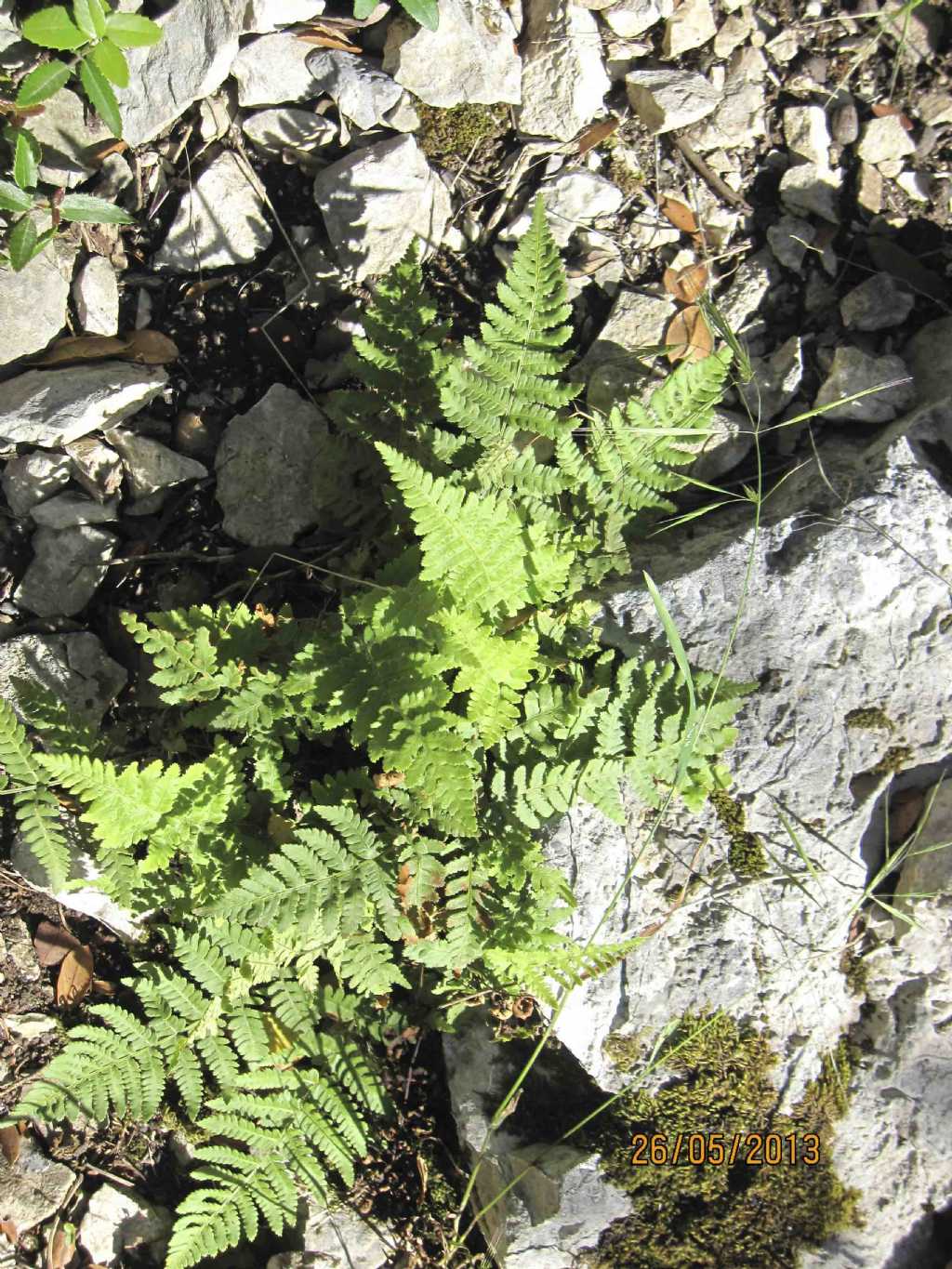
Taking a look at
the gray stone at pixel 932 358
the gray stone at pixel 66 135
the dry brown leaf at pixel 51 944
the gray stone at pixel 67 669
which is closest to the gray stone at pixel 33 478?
the gray stone at pixel 67 669

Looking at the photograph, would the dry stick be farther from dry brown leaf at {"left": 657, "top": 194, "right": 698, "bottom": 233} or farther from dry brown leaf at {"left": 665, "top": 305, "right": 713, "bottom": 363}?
dry brown leaf at {"left": 665, "top": 305, "right": 713, "bottom": 363}

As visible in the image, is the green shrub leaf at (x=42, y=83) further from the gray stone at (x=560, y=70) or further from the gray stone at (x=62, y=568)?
the gray stone at (x=560, y=70)

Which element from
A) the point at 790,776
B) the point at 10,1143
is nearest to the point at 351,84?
the point at 790,776

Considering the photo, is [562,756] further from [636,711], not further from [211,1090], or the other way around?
[211,1090]

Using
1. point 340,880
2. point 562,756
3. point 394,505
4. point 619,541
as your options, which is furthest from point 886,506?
point 340,880

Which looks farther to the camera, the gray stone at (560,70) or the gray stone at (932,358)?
the gray stone at (560,70)
